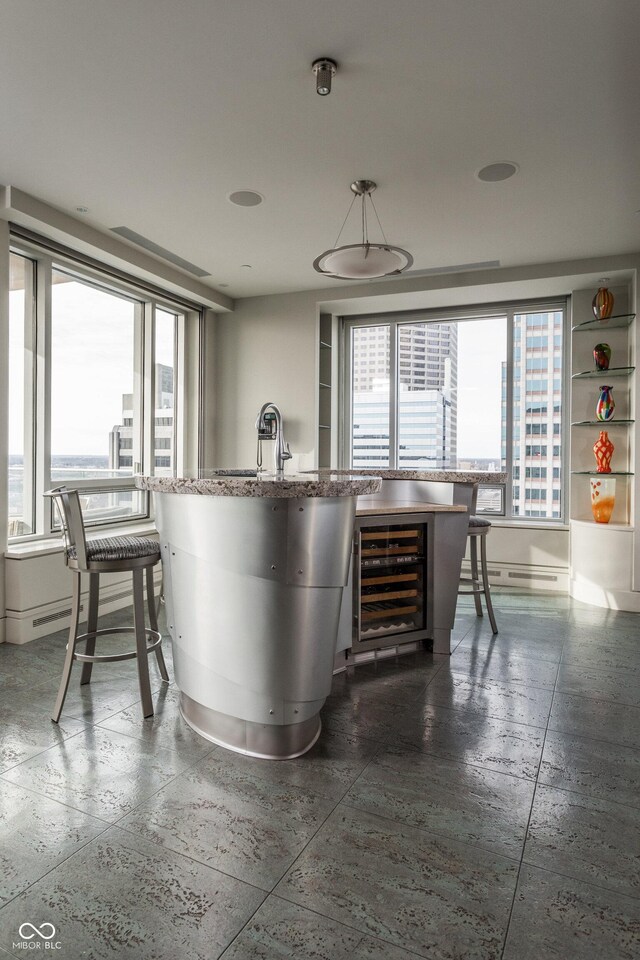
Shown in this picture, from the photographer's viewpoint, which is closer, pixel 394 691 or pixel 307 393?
pixel 394 691

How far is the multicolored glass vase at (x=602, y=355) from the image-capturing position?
Answer: 482cm

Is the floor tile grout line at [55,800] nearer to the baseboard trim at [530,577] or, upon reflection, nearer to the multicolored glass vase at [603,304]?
the baseboard trim at [530,577]

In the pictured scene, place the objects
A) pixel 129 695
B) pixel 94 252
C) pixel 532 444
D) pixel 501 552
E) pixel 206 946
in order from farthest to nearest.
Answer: pixel 532 444 < pixel 501 552 < pixel 94 252 < pixel 129 695 < pixel 206 946

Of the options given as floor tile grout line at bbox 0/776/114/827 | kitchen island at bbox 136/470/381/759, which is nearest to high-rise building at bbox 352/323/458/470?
kitchen island at bbox 136/470/381/759

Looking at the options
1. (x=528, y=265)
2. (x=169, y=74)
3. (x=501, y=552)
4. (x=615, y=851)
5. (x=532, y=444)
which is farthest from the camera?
(x=532, y=444)

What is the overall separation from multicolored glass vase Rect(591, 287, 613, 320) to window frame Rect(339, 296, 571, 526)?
566mm

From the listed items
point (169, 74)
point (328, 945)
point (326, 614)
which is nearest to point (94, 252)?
point (169, 74)

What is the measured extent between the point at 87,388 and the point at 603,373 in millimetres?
4344

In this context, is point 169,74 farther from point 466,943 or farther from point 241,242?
point 466,943

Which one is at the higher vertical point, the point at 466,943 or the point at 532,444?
the point at 532,444

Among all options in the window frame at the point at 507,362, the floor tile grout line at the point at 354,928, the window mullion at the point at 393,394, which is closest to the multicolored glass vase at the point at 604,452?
the window frame at the point at 507,362

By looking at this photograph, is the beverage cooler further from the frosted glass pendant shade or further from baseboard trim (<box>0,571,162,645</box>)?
baseboard trim (<box>0,571,162,645</box>)

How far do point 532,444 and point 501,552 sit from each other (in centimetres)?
117

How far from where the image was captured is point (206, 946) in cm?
129
